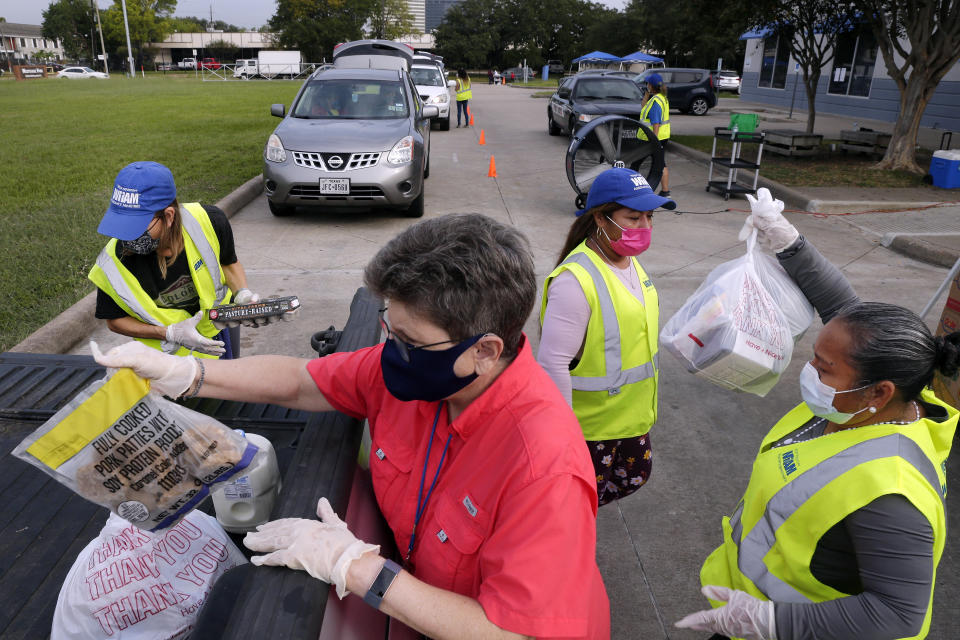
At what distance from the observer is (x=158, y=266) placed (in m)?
2.94

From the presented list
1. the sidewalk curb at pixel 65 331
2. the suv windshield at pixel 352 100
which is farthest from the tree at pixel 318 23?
the sidewalk curb at pixel 65 331

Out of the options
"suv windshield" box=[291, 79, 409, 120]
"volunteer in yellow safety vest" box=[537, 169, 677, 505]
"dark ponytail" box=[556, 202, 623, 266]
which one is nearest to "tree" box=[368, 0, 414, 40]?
"suv windshield" box=[291, 79, 409, 120]

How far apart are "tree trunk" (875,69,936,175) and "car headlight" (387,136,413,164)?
30.4 ft

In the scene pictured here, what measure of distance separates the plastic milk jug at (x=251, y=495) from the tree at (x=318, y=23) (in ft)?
255

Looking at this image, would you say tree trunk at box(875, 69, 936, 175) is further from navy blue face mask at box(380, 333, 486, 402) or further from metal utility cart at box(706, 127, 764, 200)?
navy blue face mask at box(380, 333, 486, 402)

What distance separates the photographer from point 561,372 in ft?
8.05

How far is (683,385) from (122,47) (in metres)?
106

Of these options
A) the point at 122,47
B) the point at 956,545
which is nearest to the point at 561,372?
the point at 956,545

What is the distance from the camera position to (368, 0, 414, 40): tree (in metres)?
83.6

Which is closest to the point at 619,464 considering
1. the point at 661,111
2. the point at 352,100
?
the point at 352,100

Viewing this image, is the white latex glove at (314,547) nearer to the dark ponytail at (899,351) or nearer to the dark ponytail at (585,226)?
the dark ponytail at (899,351)

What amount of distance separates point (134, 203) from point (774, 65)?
32968 millimetres

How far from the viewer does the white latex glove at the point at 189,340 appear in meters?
2.80

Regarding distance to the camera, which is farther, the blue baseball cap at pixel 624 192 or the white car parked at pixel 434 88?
the white car parked at pixel 434 88
